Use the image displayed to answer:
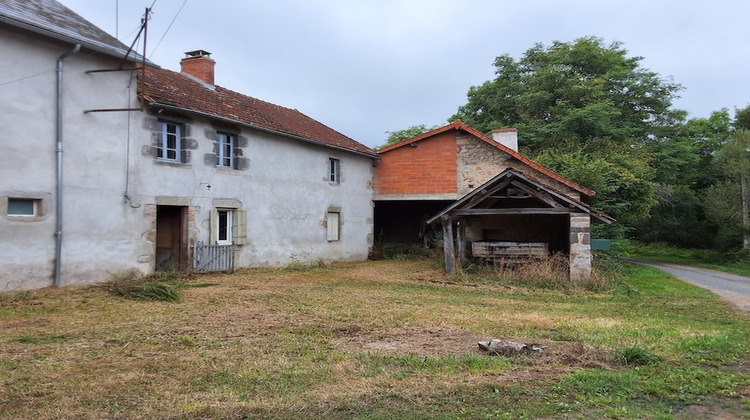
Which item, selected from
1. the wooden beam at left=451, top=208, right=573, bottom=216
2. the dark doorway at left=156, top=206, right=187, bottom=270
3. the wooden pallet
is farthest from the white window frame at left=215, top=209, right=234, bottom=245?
the wooden pallet

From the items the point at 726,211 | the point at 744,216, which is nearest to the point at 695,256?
the point at 726,211

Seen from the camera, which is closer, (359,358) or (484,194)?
(359,358)

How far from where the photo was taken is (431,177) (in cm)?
1888

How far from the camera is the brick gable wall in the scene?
61.2 feet

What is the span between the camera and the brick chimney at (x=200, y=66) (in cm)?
1631

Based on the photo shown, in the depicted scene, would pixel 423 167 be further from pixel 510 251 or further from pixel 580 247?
pixel 580 247

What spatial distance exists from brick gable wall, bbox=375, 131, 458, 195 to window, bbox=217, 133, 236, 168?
7179 mm

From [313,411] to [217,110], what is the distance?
11.3 m

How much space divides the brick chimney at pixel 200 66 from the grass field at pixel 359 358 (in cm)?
862

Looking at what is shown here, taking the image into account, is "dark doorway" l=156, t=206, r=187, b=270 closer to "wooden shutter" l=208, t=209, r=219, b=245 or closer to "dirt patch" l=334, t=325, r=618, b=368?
"wooden shutter" l=208, t=209, r=219, b=245

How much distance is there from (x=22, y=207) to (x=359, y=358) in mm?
7888

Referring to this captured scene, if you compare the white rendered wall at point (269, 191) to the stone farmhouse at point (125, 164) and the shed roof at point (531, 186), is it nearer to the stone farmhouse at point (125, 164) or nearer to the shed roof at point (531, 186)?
the stone farmhouse at point (125, 164)

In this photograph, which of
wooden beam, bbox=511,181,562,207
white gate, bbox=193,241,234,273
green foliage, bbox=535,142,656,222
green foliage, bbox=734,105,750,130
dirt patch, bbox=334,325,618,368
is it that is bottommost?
dirt patch, bbox=334,325,618,368

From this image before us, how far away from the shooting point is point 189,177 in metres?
12.9
